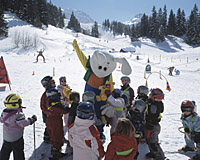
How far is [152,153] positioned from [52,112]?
7.14 ft

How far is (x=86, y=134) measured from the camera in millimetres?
2342

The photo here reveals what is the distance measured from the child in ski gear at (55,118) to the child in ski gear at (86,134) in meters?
0.81

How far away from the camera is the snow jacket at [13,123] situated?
2.65 m

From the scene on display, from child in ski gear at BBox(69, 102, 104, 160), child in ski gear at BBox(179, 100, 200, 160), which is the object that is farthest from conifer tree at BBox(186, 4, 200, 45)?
child in ski gear at BBox(69, 102, 104, 160)

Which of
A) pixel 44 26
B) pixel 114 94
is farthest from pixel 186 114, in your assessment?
pixel 44 26

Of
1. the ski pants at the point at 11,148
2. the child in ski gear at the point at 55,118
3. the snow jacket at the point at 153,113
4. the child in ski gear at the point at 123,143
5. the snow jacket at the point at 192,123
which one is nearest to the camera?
the child in ski gear at the point at 123,143

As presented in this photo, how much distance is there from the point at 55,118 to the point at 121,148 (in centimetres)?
155

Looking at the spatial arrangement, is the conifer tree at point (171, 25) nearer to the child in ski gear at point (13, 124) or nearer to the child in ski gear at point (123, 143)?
the child in ski gear at point (123, 143)

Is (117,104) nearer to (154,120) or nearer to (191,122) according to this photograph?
(154,120)

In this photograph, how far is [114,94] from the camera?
11.2 feet

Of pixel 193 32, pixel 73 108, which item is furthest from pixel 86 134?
pixel 193 32

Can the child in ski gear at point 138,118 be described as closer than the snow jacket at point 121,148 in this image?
No

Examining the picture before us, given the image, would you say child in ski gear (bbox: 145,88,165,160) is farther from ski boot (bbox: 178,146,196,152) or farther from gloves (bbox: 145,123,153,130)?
ski boot (bbox: 178,146,196,152)

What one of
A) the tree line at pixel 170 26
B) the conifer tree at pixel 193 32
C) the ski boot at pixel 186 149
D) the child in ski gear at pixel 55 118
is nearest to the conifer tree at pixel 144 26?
the tree line at pixel 170 26
